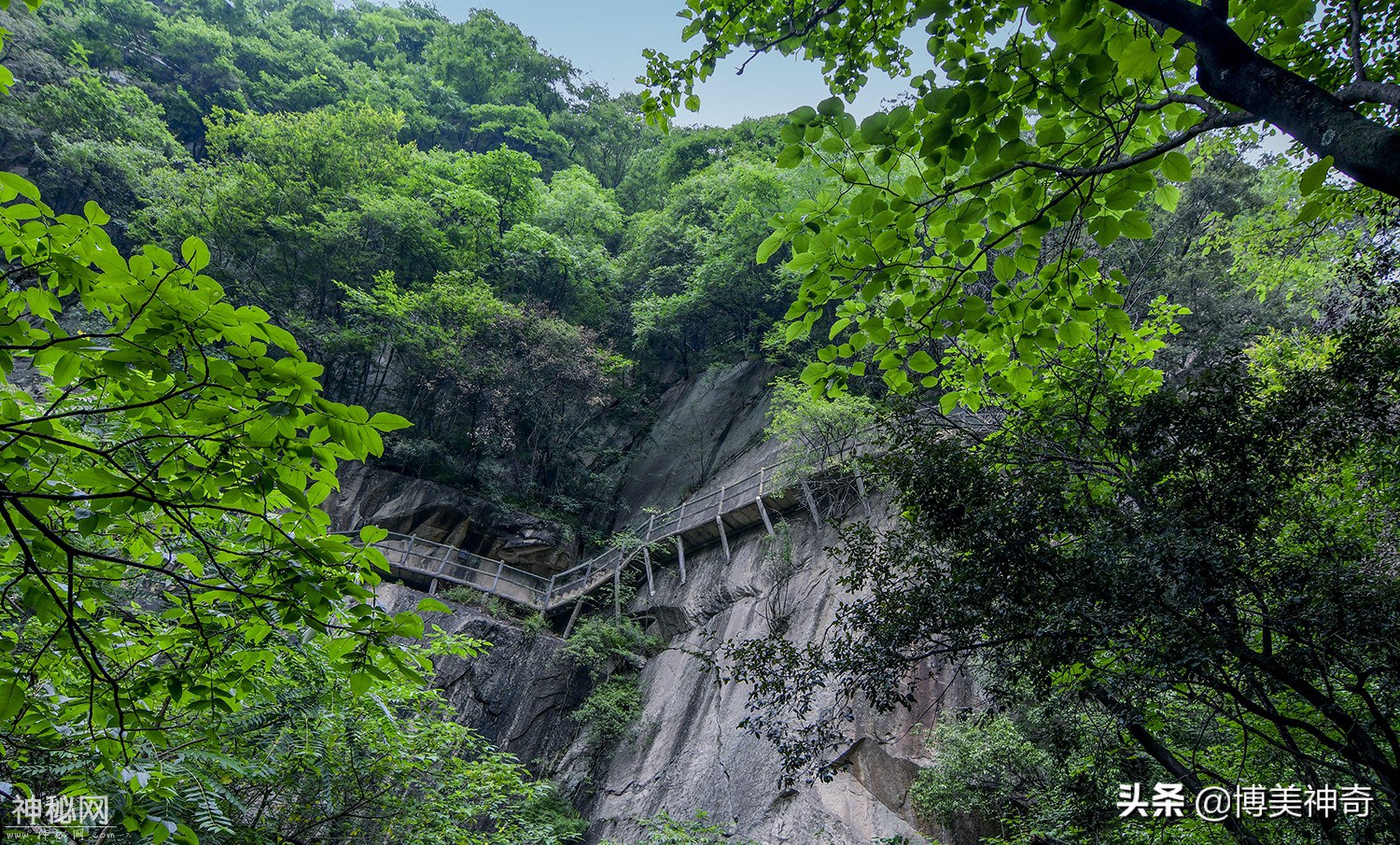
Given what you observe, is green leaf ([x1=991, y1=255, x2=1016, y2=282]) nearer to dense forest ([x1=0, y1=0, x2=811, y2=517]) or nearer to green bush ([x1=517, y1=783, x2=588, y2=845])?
green bush ([x1=517, y1=783, x2=588, y2=845])

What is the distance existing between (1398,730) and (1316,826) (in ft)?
2.05

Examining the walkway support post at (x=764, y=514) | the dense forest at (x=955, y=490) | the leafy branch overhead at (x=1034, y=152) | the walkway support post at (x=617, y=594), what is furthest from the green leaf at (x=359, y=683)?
the walkway support post at (x=617, y=594)

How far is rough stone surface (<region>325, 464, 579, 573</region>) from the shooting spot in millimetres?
17406

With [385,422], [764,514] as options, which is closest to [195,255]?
[385,422]

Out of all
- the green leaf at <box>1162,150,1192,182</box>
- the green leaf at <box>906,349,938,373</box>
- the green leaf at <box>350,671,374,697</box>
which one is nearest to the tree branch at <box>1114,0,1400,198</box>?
the green leaf at <box>1162,150,1192,182</box>

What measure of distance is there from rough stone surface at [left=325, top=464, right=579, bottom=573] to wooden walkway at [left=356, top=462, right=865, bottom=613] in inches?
20.2

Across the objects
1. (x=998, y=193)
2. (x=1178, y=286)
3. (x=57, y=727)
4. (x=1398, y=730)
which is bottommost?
(x=57, y=727)

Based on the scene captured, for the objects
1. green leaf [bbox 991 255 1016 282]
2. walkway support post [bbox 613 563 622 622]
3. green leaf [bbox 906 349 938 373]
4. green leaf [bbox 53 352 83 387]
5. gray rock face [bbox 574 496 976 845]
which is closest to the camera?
green leaf [bbox 53 352 83 387]

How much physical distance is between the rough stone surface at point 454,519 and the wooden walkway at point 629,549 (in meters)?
0.51

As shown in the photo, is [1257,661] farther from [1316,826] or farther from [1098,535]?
[1316,826]

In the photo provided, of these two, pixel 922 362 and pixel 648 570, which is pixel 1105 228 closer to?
pixel 922 362

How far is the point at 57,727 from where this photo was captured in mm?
2250

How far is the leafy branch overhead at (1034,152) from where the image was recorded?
165cm

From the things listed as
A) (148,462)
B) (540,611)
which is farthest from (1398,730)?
(540,611)
